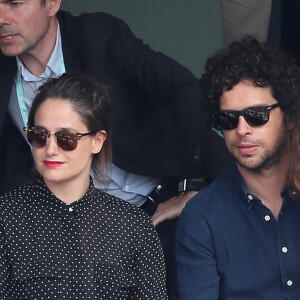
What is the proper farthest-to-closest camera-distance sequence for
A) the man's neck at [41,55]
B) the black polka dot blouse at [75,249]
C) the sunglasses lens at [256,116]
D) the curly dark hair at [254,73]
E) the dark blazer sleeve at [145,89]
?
1. the man's neck at [41,55]
2. the dark blazer sleeve at [145,89]
3. the curly dark hair at [254,73]
4. the sunglasses lens at [256,116]
5. the black polka dot blouse at [75,249]

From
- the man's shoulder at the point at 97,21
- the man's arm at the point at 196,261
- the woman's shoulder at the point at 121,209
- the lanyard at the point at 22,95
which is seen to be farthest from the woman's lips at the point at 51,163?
the man's shoulder at the point at 97,21

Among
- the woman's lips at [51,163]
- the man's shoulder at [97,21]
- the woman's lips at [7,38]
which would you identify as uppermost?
the man's shoulder at [97,21]

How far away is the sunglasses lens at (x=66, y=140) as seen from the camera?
2.86 meters

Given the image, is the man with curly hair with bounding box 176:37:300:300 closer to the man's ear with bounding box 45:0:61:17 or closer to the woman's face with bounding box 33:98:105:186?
the woman's face with bounding box 33:98:105:186

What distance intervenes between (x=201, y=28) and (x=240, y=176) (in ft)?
4.87

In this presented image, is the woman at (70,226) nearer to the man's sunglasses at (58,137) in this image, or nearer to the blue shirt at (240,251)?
the man's sunglasses at (58,137)

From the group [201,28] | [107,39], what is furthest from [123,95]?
[201,28]

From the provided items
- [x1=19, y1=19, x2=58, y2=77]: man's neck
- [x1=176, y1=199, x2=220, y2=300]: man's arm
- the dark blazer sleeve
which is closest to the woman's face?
[x1=176, y1=199, x2=220, y2=300]: man's arm

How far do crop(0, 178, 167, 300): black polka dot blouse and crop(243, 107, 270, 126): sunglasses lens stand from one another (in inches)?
16.7

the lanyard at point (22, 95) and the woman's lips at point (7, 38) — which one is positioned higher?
the woman's lips at point (7, 38)

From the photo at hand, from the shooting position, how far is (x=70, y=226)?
9.56ft

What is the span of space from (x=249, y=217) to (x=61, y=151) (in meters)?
0.65

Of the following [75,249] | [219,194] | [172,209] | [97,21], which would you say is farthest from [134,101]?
[75,249]

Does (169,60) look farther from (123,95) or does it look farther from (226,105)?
(226,105)
